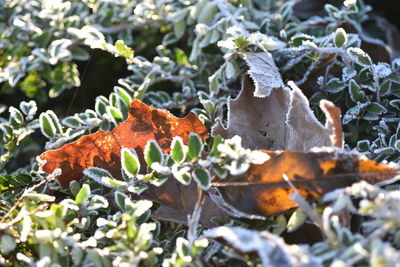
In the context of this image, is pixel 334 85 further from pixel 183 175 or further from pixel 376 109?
pixel 183 175

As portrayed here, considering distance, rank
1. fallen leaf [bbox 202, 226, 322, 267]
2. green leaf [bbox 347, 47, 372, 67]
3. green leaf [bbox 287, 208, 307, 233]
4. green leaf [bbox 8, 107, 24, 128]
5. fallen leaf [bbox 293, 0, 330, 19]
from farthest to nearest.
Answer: fallen leaf [bbox 293, 0, 330, 19] → green leaf [bbox 8, 107, 24, 128] → green leaf [bbox 347, 47, 372, 67] → green leaf [bbox 287, 208, 307, 233] → fallen leaf [bbox 202, 226, 322, 267]

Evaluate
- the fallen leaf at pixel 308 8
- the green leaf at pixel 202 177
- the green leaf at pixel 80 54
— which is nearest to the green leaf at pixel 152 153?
the green leaf at pixel 202 177

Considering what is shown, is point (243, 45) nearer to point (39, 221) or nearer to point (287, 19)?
point (287, 19)

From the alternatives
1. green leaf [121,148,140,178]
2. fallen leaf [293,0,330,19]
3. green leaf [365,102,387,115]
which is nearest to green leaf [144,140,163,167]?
green leaf [121,148,140,178]

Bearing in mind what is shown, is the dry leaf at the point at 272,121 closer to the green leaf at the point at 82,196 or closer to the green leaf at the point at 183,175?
the green leaf at the point at 183,175

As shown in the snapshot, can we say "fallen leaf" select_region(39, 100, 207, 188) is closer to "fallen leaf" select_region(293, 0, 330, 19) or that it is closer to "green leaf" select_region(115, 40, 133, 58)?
"green leaf" select_region(115, 40, 133, 58)

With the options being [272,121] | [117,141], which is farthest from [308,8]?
[117,141]
